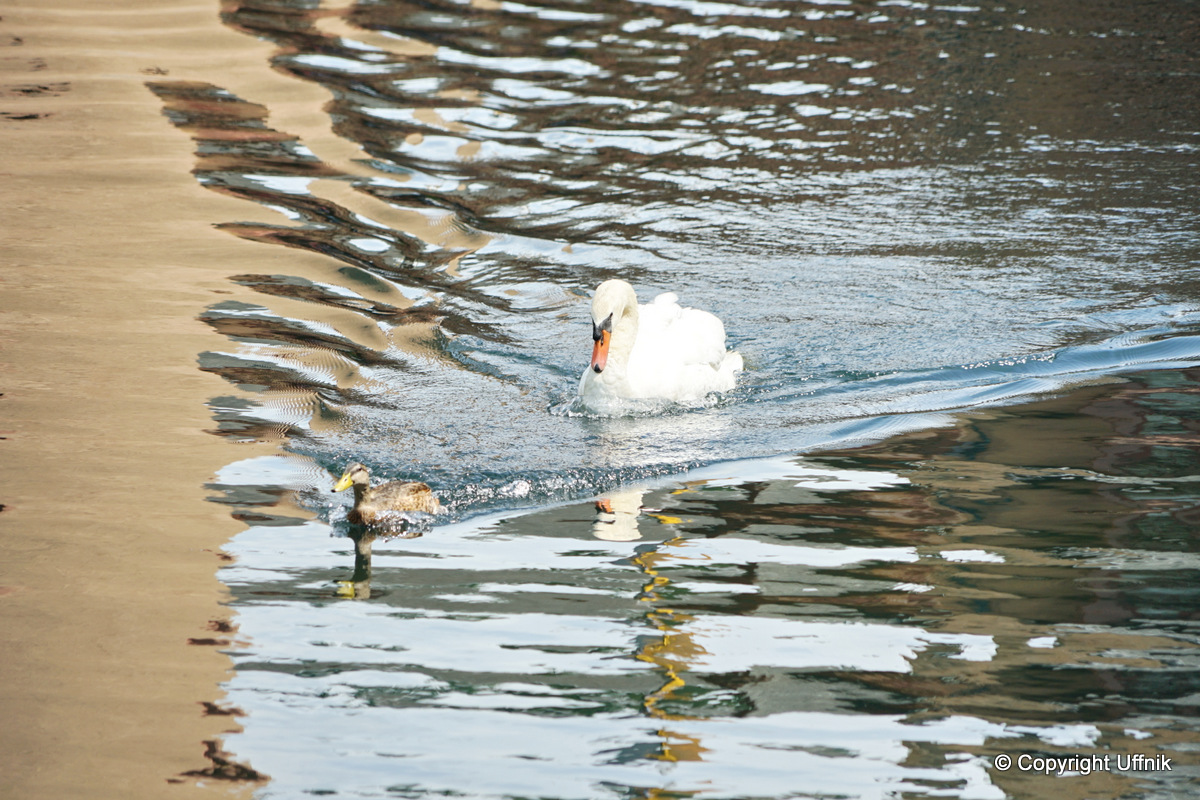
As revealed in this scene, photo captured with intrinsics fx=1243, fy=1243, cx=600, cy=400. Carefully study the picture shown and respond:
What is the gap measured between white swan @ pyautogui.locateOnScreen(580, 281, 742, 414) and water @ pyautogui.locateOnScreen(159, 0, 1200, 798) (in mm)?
203

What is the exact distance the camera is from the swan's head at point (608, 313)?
7.73 metres

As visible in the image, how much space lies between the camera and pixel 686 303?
394 inches

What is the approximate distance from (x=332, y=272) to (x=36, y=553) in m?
4.85

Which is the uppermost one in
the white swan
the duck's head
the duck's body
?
the white swan

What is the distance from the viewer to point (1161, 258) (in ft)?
32.7

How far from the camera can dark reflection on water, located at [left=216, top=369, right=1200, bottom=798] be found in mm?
4090

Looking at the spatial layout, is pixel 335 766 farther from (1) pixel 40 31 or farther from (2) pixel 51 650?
(1) pixel 40 31

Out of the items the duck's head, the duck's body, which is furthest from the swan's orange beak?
the duck's head

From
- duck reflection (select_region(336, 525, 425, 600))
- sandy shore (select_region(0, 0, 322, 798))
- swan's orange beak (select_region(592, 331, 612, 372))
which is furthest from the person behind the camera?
swan's orange beak (select_region(592, 331, 612, 372))

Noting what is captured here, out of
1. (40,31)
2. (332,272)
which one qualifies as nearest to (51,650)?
(332,272)

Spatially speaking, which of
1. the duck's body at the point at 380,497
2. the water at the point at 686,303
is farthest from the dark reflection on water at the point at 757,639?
the duck's body at the point at 380,497

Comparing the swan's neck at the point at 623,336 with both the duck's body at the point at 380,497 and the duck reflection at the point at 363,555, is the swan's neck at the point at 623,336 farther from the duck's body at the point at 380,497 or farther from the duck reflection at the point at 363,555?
the duck reflection at the point at 363,555

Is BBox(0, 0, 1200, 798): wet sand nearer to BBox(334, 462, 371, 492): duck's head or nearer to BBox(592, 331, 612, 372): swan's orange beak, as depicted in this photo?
BBox(334, 462, 371, 492): duck's head

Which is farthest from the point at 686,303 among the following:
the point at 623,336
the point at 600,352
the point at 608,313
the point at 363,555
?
the point at 363,555
